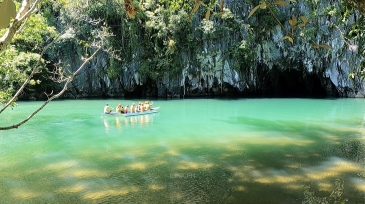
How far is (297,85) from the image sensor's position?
2647 centimetres

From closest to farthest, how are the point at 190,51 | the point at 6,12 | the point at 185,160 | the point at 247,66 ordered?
the point at 6,12 < the point at 185,160 < the point at 190,51 < the point at 247,66

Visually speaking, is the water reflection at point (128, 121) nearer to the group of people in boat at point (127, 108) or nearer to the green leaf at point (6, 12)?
the group of people in boat at point (127, 108)

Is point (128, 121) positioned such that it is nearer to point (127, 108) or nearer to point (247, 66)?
point (127, 108)

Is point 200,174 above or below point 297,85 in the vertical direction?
below

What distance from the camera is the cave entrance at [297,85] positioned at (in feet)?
80.7

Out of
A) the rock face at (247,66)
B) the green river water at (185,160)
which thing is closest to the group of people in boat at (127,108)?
the green river water at (185,160)

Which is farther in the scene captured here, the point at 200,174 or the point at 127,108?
the point at 127,108

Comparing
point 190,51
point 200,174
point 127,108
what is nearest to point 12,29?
point 200,174

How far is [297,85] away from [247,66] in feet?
22.7

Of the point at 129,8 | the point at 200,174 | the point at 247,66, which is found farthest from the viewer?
the point at 247,66

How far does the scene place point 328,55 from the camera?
20.7 m

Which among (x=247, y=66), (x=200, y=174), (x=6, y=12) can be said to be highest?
(x=247, y=66)

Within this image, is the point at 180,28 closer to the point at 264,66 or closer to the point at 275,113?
the point at 264,66

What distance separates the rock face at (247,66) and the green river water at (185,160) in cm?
862
